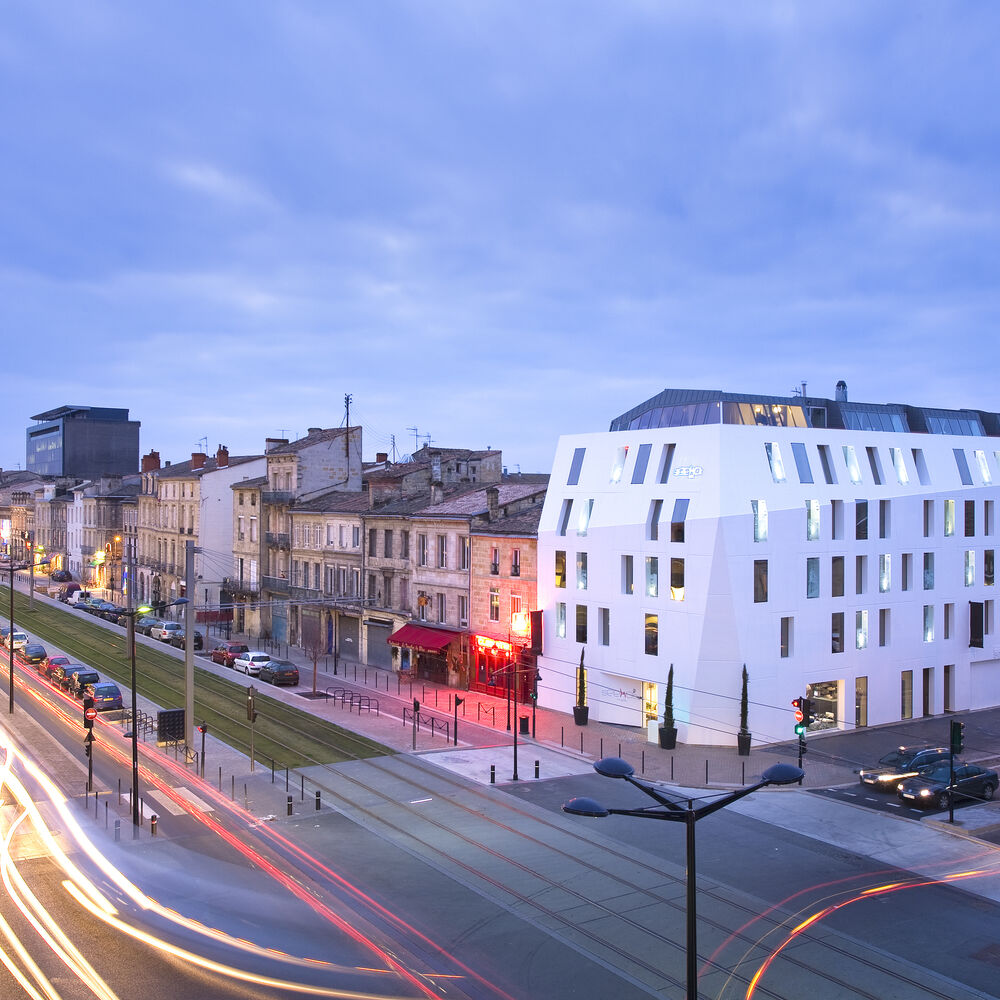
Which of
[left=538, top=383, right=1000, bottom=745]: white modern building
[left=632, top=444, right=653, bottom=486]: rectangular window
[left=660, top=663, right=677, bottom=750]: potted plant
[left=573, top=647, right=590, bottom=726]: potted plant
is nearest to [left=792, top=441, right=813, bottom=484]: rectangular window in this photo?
[left=538, top=383, right=1000, bottom=745]: white modern building

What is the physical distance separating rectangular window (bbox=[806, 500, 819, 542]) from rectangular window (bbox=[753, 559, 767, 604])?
115 inches

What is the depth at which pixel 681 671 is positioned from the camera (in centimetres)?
3866

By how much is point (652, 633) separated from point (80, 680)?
28337mm

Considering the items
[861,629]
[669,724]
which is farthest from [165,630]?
[861,629]

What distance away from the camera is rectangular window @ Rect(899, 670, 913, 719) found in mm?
42812

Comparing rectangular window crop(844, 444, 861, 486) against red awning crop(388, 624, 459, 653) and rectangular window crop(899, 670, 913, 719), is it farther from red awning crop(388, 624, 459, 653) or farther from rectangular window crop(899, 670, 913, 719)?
red awning crop(388, 624, 459, 653)

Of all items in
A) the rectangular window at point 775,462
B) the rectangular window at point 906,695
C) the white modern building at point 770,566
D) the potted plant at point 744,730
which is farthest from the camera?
the rectangular window at point 906,695

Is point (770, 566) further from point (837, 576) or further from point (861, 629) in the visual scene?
point (861, 629)

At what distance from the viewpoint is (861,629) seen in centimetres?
4138

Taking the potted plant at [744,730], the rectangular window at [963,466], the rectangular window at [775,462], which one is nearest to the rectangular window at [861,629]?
the potted plant at [744,730]

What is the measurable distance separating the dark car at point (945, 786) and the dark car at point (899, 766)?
0.35 m

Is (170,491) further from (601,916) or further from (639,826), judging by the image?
(601,916)

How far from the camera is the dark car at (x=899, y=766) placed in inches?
1238

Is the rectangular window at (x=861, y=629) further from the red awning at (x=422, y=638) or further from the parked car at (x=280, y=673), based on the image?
the parked car at (x=280, y=673)
